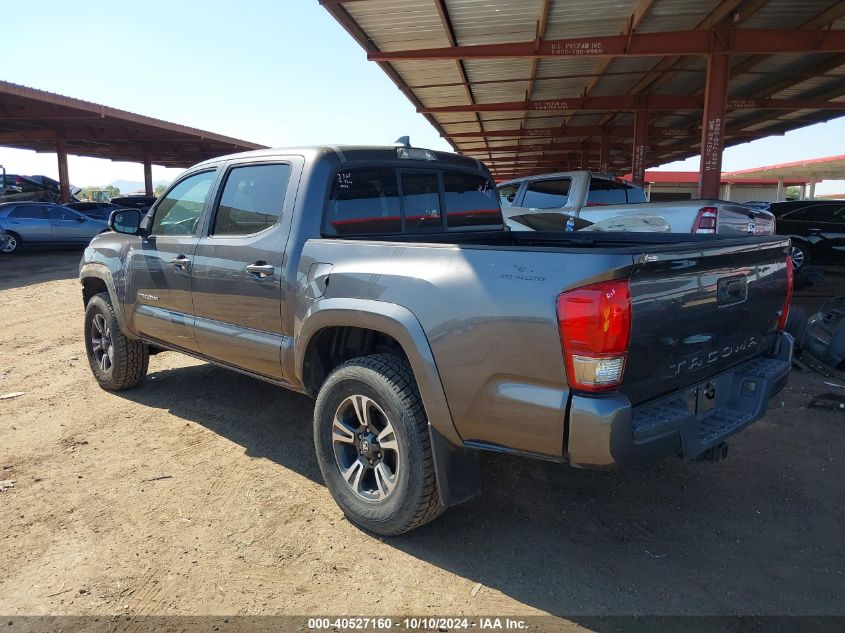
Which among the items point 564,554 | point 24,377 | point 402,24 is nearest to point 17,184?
point 402,24

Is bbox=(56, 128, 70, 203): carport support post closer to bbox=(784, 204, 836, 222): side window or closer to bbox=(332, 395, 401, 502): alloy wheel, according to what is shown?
bbox=(784, 204, 836, 222): side window

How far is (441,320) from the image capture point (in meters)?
2.59

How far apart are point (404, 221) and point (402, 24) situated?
8.37 metres

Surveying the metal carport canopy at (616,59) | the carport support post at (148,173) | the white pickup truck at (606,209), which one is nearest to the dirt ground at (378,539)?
the white pickup truck at (606,209)

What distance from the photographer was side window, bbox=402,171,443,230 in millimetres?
3869

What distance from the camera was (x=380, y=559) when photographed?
2896 mm

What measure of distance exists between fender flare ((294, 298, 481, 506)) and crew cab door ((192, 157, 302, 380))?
2.55ft

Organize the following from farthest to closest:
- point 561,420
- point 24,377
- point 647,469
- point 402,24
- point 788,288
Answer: point 402,24, point 24,377, point 647,469, point 788,288, point 561,420

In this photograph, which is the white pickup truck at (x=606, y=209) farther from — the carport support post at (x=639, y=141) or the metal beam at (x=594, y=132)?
the metal beam at (x=594, y=132)

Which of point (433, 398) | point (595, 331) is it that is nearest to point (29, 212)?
point (433, 398)

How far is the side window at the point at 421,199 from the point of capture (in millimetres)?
3869

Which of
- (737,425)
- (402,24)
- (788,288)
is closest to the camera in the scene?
(737,425)

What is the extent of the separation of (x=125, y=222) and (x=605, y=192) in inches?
279

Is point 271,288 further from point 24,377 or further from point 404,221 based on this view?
point 24,377
